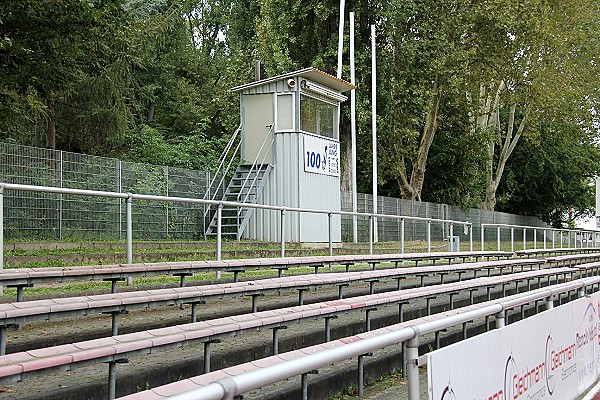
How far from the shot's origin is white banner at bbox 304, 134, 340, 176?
54.9ft

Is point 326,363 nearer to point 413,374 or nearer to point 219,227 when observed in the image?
point 413,374

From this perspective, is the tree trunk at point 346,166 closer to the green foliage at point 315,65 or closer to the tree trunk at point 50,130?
the green foliage at point 315,65

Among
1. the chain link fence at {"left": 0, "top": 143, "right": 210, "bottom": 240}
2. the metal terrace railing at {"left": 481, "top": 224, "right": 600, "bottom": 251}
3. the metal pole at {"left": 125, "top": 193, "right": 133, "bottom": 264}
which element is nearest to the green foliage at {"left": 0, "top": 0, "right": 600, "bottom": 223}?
the chain link fence at {"left": 0, "top": 143, "right": 210, "bottom": 240}

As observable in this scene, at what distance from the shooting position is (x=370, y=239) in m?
15.1

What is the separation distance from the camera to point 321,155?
17172 mm

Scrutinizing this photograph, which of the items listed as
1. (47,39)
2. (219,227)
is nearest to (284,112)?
(47,39)

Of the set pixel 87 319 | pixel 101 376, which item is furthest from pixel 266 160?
pixel 101 376

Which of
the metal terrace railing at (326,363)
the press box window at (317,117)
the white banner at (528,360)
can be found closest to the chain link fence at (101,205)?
the press box window at (317,117)

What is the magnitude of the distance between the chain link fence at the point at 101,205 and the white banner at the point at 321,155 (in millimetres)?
1874

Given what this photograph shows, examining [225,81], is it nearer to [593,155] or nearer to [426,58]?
[426,58]

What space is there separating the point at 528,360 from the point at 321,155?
443 inches

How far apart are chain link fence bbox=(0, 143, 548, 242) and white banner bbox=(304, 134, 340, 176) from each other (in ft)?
6.15

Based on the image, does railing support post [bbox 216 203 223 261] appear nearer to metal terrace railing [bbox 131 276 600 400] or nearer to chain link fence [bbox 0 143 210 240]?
chain link fence [bbox 0 143 210 240]

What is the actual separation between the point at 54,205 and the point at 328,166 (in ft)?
27.7
